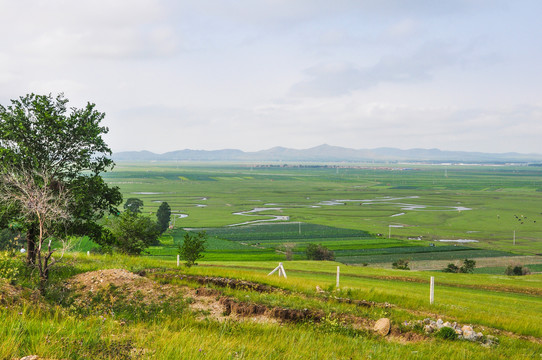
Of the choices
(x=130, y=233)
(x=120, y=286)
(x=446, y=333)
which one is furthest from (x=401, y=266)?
(x=120, y=286)

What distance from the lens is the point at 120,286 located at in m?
14.8

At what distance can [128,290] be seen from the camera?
14438mm

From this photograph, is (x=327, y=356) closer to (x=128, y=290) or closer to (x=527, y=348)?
(x=527, y=348)

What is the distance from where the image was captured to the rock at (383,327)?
39.7 ft

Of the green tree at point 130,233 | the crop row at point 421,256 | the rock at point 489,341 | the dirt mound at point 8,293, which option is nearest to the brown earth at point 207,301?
the rock at point 489,341

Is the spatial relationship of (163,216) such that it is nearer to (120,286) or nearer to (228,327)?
(120,286)

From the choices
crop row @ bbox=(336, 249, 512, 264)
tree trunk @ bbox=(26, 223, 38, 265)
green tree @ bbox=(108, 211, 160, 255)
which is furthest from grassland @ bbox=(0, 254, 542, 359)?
crop row @ bbox=(336, 249, 512, 264)

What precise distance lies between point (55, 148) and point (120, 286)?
8733 millimetres

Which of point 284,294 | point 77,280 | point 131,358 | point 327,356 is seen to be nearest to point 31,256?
point 77,280

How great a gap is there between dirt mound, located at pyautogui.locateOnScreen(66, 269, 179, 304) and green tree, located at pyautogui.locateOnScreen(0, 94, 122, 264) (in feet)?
13.3

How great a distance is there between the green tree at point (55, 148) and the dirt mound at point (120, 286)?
404 cm

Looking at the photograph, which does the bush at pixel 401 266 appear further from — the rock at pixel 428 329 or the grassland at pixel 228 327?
the rock at pixel 428 329

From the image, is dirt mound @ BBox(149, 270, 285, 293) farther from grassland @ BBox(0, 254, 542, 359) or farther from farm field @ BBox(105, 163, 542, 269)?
farm field @ BBox(105, 163, 542, 269)

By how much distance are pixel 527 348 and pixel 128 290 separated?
13.3 meters
